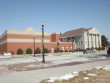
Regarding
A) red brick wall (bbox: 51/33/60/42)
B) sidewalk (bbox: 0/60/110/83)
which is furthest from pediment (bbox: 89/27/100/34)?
sidewalk (bbox: 0/60/110/83)

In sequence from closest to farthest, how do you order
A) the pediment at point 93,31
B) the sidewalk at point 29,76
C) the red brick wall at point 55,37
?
the sidewalk at point 29,76 < the pediment at point 93,31 < the red brick wall at point 55,37

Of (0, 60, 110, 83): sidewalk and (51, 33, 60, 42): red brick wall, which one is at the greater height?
(51, 33, 60, 42): red brick wall

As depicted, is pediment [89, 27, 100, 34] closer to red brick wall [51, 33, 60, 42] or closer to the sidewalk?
red brick wall [51, 33, 60, 42]

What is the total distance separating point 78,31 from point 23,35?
29.8 metres

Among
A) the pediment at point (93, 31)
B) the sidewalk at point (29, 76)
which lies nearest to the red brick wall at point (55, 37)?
the pediment at point (93, 31)

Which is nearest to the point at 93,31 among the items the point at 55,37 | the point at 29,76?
the point at 55,37

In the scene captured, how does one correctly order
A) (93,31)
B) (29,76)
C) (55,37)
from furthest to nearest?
(55,37) < (93,31) < (29,76)

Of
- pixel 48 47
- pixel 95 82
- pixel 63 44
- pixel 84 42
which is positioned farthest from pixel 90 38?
pixel 95 82

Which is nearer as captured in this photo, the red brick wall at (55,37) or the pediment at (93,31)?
the pediment at (93,31)

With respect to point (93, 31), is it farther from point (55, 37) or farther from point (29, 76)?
point (29, 76)

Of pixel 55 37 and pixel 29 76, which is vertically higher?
pixel 55 37

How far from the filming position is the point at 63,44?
5391cm

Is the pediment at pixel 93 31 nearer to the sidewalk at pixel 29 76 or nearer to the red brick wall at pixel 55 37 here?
the red brick wall at pixel 55 37

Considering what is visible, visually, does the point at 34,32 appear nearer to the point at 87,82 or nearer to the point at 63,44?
the point at 63,44
